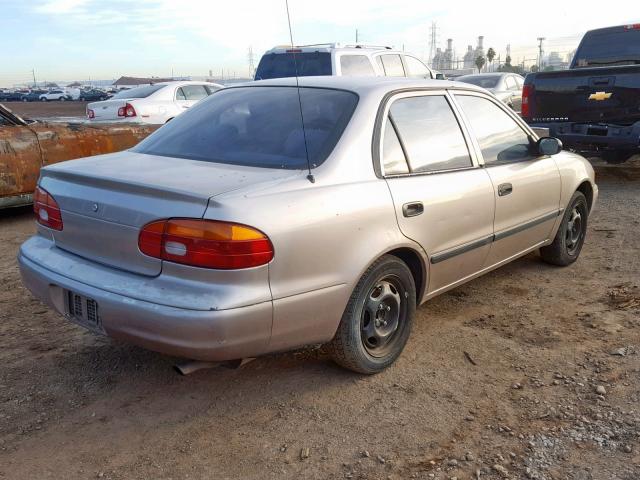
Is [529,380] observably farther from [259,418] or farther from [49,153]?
[49,153]

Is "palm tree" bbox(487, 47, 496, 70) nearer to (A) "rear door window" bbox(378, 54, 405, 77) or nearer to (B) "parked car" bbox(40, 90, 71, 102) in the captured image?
(B) "parked car" bbox(40, 90, 71, 102)

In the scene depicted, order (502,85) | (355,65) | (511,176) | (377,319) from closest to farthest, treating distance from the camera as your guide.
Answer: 1. (377,319)
2. (511,176)
3. (355,65)
4. (502,85)

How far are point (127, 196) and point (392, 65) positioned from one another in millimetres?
7887

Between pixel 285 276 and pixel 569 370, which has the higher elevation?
pixel 285 276

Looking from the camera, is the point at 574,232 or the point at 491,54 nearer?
the point at 574,232

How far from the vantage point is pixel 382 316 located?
3.43 meters

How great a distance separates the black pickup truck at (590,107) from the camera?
804 cm

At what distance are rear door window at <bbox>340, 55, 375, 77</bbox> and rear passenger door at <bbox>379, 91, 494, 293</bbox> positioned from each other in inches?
216

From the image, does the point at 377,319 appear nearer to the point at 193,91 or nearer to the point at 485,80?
the point at 193,91

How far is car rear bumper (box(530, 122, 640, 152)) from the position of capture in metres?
8.10

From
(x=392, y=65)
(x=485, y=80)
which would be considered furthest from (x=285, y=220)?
(x=485, y=80)

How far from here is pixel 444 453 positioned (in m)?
2.72

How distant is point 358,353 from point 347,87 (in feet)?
4.85

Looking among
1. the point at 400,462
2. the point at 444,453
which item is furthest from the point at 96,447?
the point at 444,453
